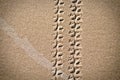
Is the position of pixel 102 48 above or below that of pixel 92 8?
below

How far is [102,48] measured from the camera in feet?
5.89

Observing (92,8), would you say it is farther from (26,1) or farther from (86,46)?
(26,1)

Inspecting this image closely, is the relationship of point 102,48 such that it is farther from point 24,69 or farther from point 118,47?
point 24,69

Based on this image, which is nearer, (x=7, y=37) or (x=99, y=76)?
(x=99, y=76)

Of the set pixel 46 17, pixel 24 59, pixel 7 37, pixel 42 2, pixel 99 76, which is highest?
pixel 42 2

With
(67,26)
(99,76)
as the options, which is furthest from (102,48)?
(67,26)

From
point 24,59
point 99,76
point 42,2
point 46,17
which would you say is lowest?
point 99,76

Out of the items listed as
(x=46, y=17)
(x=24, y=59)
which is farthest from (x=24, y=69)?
(x=46, y=17)

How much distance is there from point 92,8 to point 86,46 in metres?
0.38

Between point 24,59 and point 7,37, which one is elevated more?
point 7,37

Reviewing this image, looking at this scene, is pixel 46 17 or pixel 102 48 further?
pixel 46 17

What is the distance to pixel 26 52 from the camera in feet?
6.05

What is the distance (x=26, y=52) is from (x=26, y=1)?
53 cm

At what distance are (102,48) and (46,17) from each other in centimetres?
62
